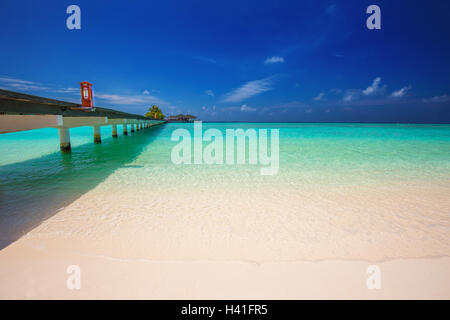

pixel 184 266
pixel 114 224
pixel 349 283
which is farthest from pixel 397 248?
pixel 114 224

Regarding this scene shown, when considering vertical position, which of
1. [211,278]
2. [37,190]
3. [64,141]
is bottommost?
[211,278]

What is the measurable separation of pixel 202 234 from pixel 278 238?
110cm

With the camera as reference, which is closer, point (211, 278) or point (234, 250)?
point (211, 278)

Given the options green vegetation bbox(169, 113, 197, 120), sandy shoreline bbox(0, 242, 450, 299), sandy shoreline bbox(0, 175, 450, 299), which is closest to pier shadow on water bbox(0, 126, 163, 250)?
sandy shoreline bbox(0, 175, 450, 299)

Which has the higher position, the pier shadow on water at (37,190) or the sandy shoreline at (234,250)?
the pier shadow on water at (37,190)

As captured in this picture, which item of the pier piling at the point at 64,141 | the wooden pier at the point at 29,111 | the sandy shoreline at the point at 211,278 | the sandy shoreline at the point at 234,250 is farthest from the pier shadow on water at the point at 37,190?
the pier piling at the point at 64,141

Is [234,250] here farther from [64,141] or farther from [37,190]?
[64,141]

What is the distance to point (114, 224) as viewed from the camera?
3.11 meters

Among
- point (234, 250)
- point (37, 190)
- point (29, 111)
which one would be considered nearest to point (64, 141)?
point (29, 111)

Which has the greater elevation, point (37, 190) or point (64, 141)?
point (64, 141)

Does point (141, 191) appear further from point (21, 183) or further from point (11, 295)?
point (21, 183)

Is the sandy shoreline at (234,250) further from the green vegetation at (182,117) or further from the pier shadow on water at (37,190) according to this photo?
the green vegetation at (182,117)

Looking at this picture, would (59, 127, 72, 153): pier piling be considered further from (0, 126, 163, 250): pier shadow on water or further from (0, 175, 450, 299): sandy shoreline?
(0, 175, 450, 299): sandy shoreline

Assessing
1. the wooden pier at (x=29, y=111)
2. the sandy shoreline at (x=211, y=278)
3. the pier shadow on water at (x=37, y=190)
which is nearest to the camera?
the sandy shoreline at (x=211, y=278)
